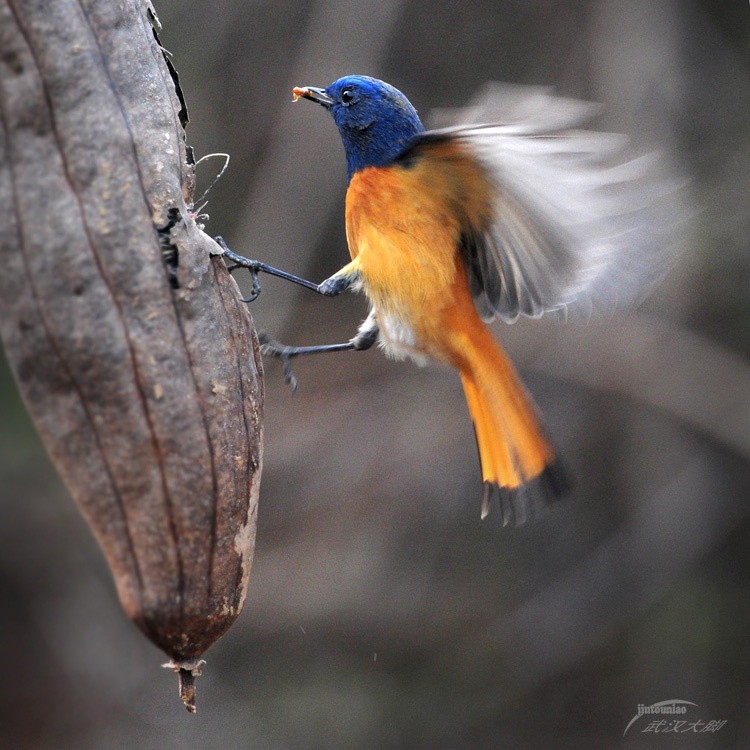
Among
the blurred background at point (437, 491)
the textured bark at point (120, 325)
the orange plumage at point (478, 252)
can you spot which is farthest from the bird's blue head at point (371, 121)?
the blurred background at point (437, 491)

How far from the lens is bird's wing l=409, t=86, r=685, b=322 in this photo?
6.40 feet

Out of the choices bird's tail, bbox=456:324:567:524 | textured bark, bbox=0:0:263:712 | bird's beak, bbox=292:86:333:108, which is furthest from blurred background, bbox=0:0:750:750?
textured bark, bbox=0:0:263:712

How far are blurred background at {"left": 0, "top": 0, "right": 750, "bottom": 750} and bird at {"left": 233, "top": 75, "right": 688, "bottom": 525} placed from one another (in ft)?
6.32

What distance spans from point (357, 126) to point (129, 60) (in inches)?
49.0

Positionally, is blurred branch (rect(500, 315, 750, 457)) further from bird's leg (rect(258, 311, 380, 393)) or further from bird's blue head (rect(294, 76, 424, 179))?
bird's blue head (rect(294, 76, 424, 179))

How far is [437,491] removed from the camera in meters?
5.73

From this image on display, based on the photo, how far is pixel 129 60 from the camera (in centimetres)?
174

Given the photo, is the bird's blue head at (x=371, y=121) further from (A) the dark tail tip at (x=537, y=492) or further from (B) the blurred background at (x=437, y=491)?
(B) the blurred background at (x=437, y=491)

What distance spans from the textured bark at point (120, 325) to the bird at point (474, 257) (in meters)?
0.75

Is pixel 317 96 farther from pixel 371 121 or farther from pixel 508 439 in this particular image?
pixel 508 439

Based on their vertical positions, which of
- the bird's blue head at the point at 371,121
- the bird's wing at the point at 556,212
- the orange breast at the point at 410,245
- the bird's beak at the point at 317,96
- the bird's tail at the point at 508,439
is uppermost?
the bird's beak at the point at 317,96

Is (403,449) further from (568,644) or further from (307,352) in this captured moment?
(307,352)

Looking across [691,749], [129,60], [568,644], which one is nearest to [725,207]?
[568,644]

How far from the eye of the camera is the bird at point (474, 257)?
233 cm
